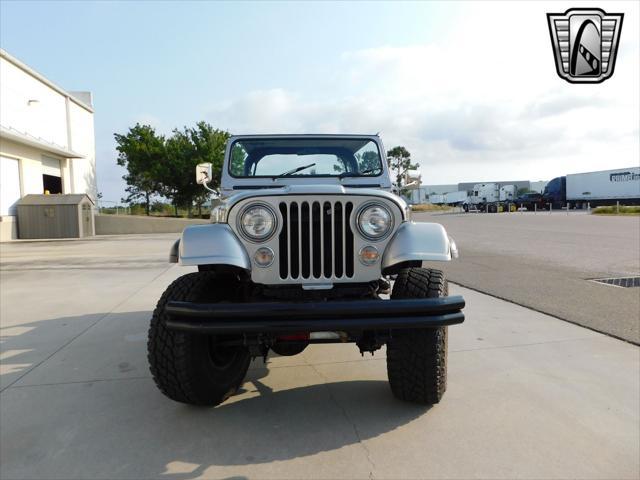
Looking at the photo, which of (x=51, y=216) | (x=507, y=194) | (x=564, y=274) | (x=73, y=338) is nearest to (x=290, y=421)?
(x=73, y=338)

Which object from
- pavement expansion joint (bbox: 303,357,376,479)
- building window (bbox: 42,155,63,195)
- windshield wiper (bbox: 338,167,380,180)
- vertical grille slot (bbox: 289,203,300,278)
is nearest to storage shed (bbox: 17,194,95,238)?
building window (bbox: 42,155,63,195)

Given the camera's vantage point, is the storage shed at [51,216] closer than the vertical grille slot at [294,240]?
No

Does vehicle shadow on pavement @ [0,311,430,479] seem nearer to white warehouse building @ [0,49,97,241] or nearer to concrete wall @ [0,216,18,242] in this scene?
concrete wall @ [0,216,18,242]

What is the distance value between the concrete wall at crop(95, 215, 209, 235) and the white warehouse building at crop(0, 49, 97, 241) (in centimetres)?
301

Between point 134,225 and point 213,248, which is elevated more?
point 213,248

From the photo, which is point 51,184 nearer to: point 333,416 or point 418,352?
point 333,416

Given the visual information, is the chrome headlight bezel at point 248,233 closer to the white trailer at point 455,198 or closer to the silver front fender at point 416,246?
the silver front fender at point 416,246

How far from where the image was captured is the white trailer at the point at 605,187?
3797 cm

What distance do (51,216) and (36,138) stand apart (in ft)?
14.6

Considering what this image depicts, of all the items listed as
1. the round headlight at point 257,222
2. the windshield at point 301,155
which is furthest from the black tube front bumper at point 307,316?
the windshield at point 301,155

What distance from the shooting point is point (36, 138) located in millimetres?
20781

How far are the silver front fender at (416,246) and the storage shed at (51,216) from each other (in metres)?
20.4

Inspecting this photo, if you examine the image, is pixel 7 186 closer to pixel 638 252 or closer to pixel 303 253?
pixel 303 253

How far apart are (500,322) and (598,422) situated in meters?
2.16
